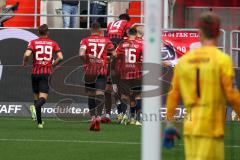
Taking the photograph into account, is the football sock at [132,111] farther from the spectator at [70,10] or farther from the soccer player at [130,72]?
the spectator at [70,10]

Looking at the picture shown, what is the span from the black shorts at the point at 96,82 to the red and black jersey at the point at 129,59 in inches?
42.2

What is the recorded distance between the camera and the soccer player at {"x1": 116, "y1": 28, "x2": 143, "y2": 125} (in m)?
19.5

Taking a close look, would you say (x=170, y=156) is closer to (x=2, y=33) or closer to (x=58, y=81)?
(x=58, y=81)

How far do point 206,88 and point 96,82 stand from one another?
433 inches

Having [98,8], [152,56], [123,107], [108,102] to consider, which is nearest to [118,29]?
[108,102]

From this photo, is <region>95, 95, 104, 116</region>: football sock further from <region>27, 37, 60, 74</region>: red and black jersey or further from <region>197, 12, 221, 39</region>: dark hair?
<region>197, 12, 221, 39</region>: dark hair

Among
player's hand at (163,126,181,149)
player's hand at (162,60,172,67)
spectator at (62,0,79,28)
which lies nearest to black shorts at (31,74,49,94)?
player's hand at (162,60,172,67)

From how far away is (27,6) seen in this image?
25328 mm

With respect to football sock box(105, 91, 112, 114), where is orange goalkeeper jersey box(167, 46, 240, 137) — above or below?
above

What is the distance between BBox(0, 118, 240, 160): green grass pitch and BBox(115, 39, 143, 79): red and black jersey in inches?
51.5

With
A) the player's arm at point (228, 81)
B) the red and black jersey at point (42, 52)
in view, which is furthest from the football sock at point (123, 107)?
the player's arm at point (228, 81)

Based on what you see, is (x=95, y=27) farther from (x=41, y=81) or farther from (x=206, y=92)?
(x=206, y=92)

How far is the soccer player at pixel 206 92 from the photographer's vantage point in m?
7.86

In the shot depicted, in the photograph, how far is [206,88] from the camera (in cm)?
793
